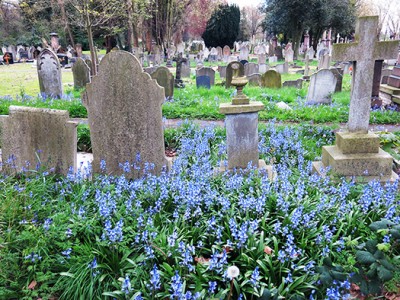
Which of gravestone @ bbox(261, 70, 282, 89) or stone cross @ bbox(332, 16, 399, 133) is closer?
stone cross @ bbox(332, 16, 399, 133)

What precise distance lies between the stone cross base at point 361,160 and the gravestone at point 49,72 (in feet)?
31.7

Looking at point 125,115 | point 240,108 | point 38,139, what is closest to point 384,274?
point 240,108

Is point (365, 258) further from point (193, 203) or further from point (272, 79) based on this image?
point (272, 79)

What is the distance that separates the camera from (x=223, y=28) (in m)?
45.2

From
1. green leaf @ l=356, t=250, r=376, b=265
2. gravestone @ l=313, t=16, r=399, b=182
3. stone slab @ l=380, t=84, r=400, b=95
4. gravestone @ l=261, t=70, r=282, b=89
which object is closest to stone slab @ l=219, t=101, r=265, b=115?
gravestone @ l=313, t=16, r=399, b=182

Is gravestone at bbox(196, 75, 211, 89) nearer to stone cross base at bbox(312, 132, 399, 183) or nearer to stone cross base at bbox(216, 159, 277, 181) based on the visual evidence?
stone cross base at bbox(216, 159, 277, 181)

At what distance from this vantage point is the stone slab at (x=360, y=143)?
487cm

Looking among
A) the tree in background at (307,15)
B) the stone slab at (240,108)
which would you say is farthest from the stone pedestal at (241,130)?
the tree in background at (307,15)

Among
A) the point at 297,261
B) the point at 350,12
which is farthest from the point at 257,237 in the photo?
the point at 350,12

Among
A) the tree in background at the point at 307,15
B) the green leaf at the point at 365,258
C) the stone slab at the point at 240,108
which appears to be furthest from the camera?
the tree in background at the point at 307,15

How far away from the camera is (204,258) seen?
3225mm

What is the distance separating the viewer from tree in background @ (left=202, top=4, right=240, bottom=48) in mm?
44575

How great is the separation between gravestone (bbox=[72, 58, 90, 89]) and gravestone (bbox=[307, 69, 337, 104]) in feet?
26.8

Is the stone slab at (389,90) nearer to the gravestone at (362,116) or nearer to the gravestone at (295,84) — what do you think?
the gravestone at (295,84)
